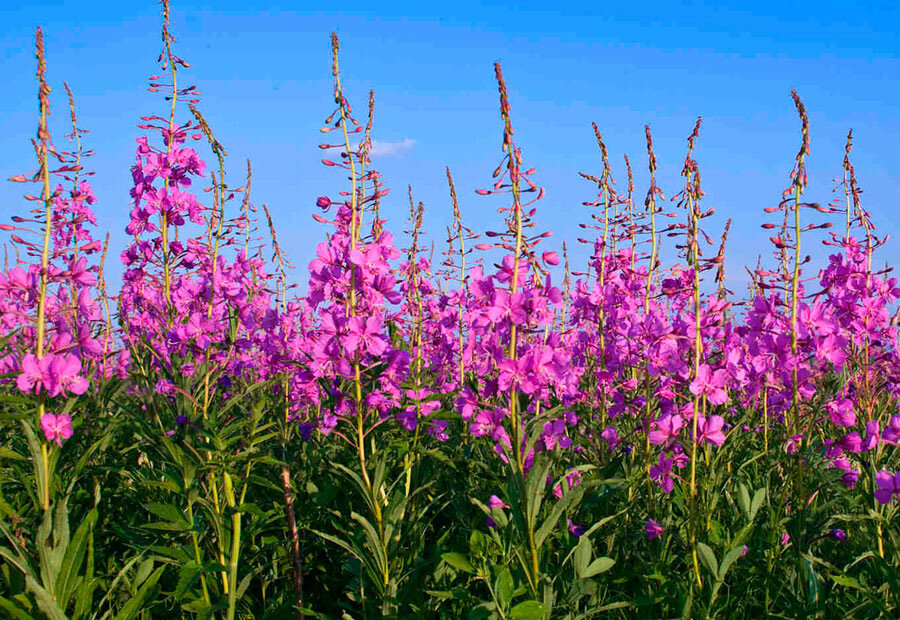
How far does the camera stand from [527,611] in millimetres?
2404

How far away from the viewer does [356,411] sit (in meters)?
3.19

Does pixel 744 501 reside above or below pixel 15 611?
above

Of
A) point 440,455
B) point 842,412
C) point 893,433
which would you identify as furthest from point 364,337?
point 893,433

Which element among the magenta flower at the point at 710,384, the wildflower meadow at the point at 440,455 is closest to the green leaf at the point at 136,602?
the wildflower meadow at the point at 440,455

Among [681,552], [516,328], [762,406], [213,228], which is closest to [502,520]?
[516,328]

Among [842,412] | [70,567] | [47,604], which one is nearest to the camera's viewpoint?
[47,604]

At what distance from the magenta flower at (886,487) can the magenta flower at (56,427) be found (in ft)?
11.5

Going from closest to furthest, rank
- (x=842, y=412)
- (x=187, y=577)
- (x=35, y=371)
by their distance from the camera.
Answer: (x=35, y=371) → (x=187, y=577) → (x=842, y=412)

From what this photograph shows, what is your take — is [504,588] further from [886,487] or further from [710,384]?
[886,487]

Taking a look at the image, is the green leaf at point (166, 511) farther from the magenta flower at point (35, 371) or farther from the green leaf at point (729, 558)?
the green leaf at point (729, 558)

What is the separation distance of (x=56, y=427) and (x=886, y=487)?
3610 millimetres

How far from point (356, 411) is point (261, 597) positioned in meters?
1.43

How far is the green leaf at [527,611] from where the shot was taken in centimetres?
240

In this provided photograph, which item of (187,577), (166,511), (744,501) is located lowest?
(187,577)
